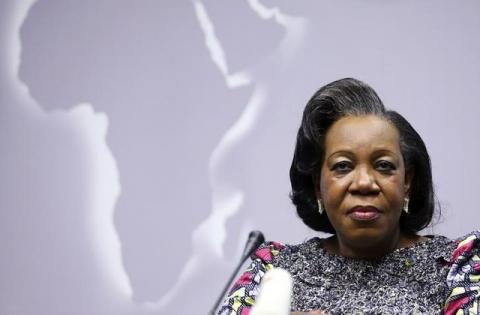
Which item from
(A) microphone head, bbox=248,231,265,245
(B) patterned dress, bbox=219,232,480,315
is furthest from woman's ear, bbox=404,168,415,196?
(A) microphone head, bbox=248,231,265,245

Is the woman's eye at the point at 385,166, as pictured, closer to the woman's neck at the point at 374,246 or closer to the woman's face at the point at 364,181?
the woman's face at the point at 364,181

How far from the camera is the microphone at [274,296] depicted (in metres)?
0.79

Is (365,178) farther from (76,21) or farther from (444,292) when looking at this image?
(76,21)

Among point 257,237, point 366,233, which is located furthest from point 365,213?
point 257,237

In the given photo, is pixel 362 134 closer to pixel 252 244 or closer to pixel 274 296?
pixel 252 244

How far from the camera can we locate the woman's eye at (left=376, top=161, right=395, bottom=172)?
1.35m

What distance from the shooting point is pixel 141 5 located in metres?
2.37

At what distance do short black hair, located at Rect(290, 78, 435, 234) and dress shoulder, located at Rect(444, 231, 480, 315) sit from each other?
167mm

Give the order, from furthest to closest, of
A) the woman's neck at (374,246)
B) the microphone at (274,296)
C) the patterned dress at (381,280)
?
the woman's neck at (374,246) → the patterned dress at (381,280) → the microphone at (274,296)

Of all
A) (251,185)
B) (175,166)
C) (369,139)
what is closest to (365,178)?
(369,139)

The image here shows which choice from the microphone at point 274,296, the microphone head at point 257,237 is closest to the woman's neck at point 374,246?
the microphone head at point 257,237

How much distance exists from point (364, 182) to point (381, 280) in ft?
0.67

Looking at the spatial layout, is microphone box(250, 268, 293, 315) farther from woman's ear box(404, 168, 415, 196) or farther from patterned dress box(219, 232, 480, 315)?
woman's ear box(404, 168, 415, 196)

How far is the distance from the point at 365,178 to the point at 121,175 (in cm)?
110
